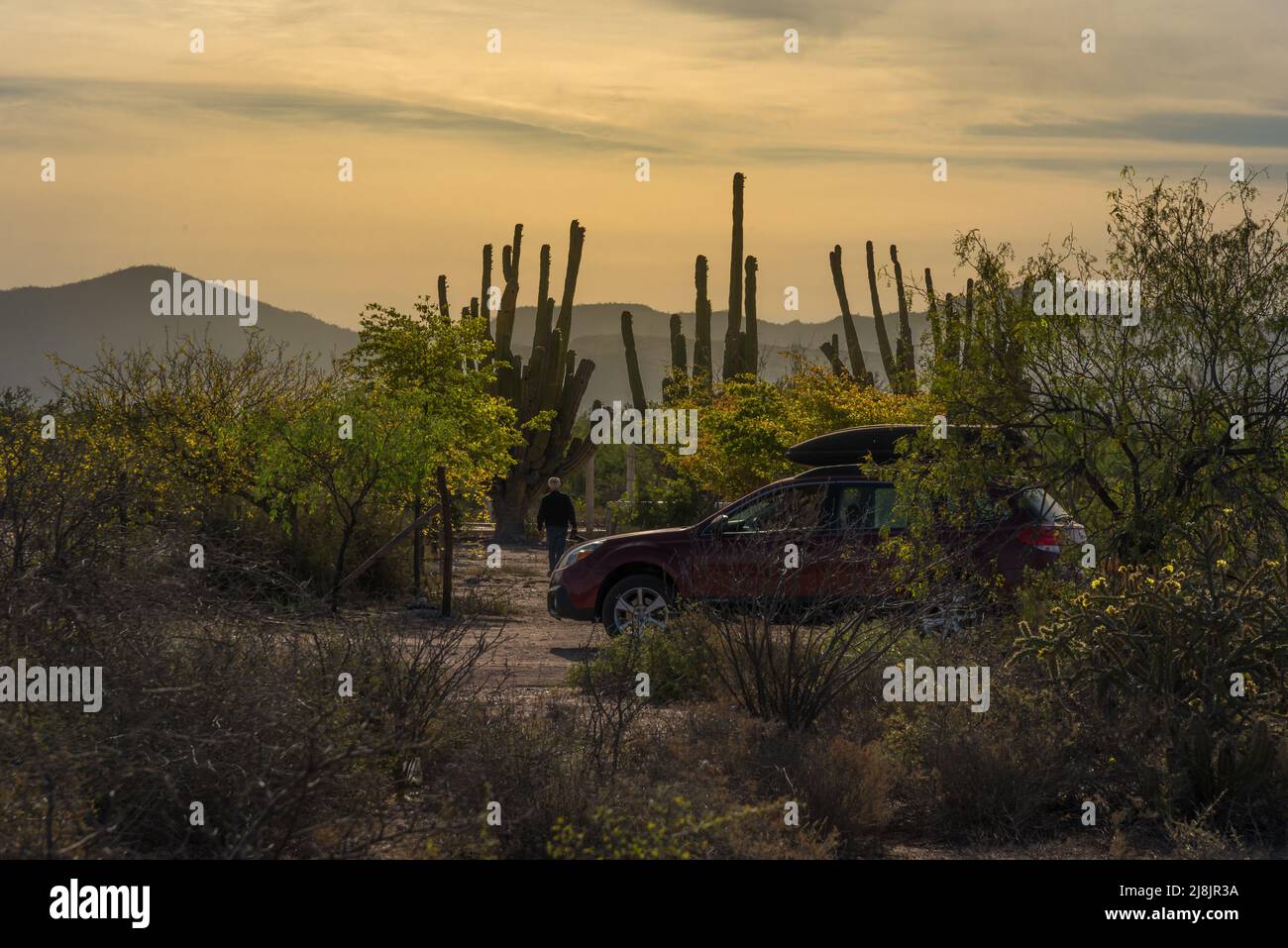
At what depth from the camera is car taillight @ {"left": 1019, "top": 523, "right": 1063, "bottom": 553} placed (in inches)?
416

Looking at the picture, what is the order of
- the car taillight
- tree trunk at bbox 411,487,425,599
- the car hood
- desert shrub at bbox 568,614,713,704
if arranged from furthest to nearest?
tree trunk at bbox 411,487,425,599
the car hood
the car taillight
desert shrub at bbox 568,614,713,704

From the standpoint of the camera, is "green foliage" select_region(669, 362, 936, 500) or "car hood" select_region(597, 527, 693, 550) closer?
"car hood" select_region(597, 527, 693, 550)

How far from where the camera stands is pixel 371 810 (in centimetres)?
630

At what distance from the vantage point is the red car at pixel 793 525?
11188 mm

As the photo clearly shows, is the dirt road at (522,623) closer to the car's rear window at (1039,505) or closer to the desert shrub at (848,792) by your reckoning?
the desert shrub at (848,792)

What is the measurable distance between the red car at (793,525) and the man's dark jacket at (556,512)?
594 cm

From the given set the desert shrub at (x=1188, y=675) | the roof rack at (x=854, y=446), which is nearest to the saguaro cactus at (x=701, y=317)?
the roof rack at (x=854, y=446)

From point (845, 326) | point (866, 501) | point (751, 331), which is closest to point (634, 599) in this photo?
point (866, 501)

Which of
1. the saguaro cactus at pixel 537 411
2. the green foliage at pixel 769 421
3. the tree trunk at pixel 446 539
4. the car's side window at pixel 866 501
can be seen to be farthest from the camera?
Result: the saguaro cactus at pixel 537 411

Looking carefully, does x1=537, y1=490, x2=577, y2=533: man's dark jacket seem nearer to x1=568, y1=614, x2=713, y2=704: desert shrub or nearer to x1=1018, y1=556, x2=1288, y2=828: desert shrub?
x1=568, y1=614, x2=713, y2=704: desert shrub

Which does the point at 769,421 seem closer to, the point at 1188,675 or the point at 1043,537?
the point at 1043,537

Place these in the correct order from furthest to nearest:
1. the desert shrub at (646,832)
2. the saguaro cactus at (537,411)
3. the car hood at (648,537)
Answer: the saguaro cactus at (537,411)
the car hood at (648,537)
the desert shrub at (646,832)

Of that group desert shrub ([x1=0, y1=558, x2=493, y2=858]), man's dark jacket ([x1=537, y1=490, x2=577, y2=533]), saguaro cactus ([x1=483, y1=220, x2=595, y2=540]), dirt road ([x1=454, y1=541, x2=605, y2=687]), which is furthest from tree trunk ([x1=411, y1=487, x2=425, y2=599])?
saguaro cactus ([x1=483, y1=220, x2=595, y2=540])

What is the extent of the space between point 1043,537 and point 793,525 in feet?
6.13
